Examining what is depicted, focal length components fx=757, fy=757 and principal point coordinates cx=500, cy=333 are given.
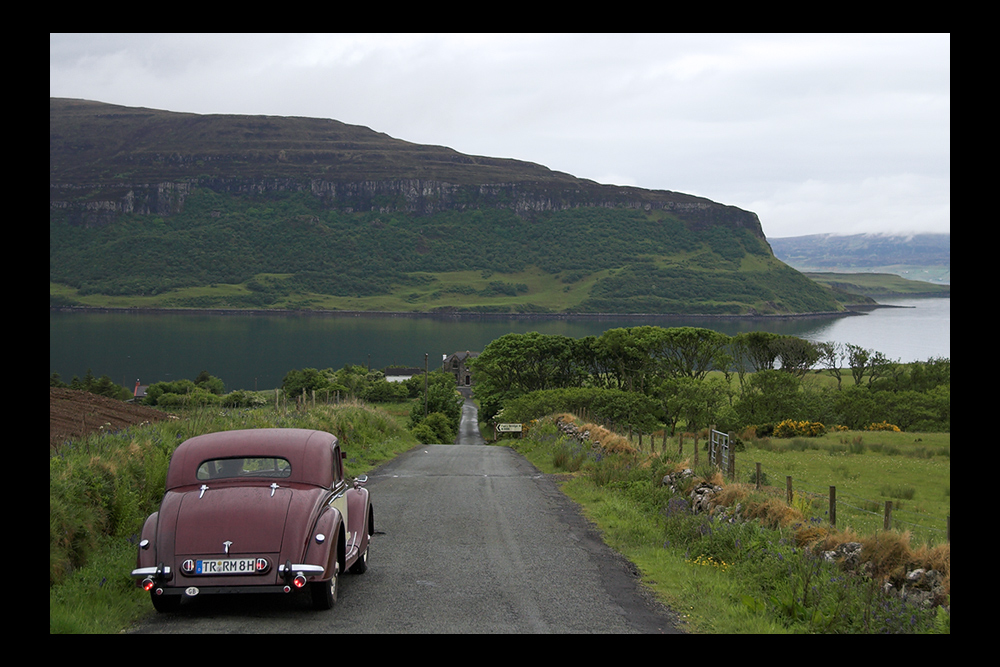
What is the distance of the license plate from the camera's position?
718cm

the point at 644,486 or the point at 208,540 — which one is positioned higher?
Answer: the point at 208,540

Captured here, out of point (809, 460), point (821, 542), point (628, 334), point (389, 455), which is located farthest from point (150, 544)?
point (628, 334)

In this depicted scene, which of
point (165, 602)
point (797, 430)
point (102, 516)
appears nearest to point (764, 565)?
point (165, 602)

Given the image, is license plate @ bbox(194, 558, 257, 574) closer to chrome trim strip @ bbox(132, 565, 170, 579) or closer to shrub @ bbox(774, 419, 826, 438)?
chrome trim strip @ bbox(132, 565, 170, 579)

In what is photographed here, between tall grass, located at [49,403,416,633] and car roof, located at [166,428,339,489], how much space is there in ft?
4.13

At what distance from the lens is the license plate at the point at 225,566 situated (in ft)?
23.6

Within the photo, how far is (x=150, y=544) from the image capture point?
24.5 ft

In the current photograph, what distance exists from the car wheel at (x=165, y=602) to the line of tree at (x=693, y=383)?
5218 cm

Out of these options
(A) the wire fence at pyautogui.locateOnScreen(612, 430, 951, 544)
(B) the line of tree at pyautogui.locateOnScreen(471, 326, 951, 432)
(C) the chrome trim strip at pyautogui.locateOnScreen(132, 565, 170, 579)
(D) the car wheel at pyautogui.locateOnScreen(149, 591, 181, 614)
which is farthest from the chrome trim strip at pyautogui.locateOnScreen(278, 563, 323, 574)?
(B) the line of tree at pyautogui.locateOnScreen(471, 326, 951, 432)

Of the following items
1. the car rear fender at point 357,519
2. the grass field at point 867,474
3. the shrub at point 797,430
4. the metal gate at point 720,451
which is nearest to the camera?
the car rear fender at point 357,519

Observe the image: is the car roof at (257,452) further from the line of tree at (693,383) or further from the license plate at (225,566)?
the line of tree at (693,383)

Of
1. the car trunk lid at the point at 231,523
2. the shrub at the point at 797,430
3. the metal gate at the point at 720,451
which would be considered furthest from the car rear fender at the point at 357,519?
the shrub at the point at 797,430
